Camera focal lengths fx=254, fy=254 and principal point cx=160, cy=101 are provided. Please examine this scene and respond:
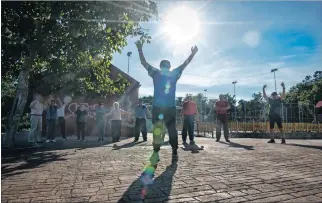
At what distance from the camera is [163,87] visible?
16.2 feet

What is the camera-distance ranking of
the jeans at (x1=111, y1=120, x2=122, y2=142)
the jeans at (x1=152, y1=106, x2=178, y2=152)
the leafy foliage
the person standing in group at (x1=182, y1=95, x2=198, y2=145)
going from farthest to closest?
the jeans at (x1=111, y1=120, x2=122, y2=142) < the person standing in group at (x1=182, y1=95, x2=198, y2=145) < the leafy foliage < the jeans at (x1=152, y1=106, x2=178, y2=152)

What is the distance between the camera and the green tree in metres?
8.12

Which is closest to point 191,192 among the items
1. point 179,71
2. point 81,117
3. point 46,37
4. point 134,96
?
point 179,71

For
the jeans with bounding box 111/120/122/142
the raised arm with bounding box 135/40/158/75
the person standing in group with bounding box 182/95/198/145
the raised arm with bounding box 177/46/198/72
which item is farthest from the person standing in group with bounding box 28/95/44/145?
the raised arm with bounding box 177/46/198/72

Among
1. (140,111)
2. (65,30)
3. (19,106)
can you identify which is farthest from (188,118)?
(19,106)

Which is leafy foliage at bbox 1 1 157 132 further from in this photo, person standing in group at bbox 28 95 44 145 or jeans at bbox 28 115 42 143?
jeans at bbox 28 115 42 143

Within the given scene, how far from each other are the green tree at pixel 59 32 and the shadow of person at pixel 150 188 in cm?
644

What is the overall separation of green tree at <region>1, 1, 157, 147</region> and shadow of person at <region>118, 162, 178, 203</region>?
21.1 feet

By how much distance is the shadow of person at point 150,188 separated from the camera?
101 inches

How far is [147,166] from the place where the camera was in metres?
4.29

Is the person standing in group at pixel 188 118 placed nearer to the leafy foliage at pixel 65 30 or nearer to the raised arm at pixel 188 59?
the leafy foliage at pixel 65 30

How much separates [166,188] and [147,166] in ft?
4.63

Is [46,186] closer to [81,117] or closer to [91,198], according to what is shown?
[91,198]

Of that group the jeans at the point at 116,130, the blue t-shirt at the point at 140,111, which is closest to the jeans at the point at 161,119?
the jeans at the point at 116,130
